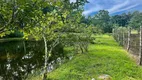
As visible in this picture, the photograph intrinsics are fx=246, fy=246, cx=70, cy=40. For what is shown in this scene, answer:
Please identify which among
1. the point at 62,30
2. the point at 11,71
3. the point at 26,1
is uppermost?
the point at 26,1

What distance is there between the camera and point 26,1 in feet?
17.8

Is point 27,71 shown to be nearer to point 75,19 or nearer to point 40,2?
point 75,19

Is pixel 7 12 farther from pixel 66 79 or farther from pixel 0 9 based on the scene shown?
pixel 66 79

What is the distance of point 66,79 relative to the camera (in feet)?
46.9

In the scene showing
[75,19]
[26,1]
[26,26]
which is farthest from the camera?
[75,19]

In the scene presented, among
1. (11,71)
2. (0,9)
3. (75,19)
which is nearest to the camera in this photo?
(0,9)

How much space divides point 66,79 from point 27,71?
5865 millimetres

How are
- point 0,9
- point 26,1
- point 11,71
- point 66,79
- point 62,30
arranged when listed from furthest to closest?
point 11,71 → point 62,30 → point 66,79 → point 0,9 → point 26,1

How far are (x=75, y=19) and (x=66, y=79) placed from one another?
8.85 m

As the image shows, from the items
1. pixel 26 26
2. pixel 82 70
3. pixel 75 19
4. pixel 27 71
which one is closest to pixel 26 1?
pixel 26 26

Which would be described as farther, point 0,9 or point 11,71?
point 11,71

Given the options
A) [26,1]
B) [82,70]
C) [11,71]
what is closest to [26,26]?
[26,1]

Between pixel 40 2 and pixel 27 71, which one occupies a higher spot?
pixel 40 2

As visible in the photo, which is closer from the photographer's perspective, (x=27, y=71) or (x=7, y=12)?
(x=7, y=12)
